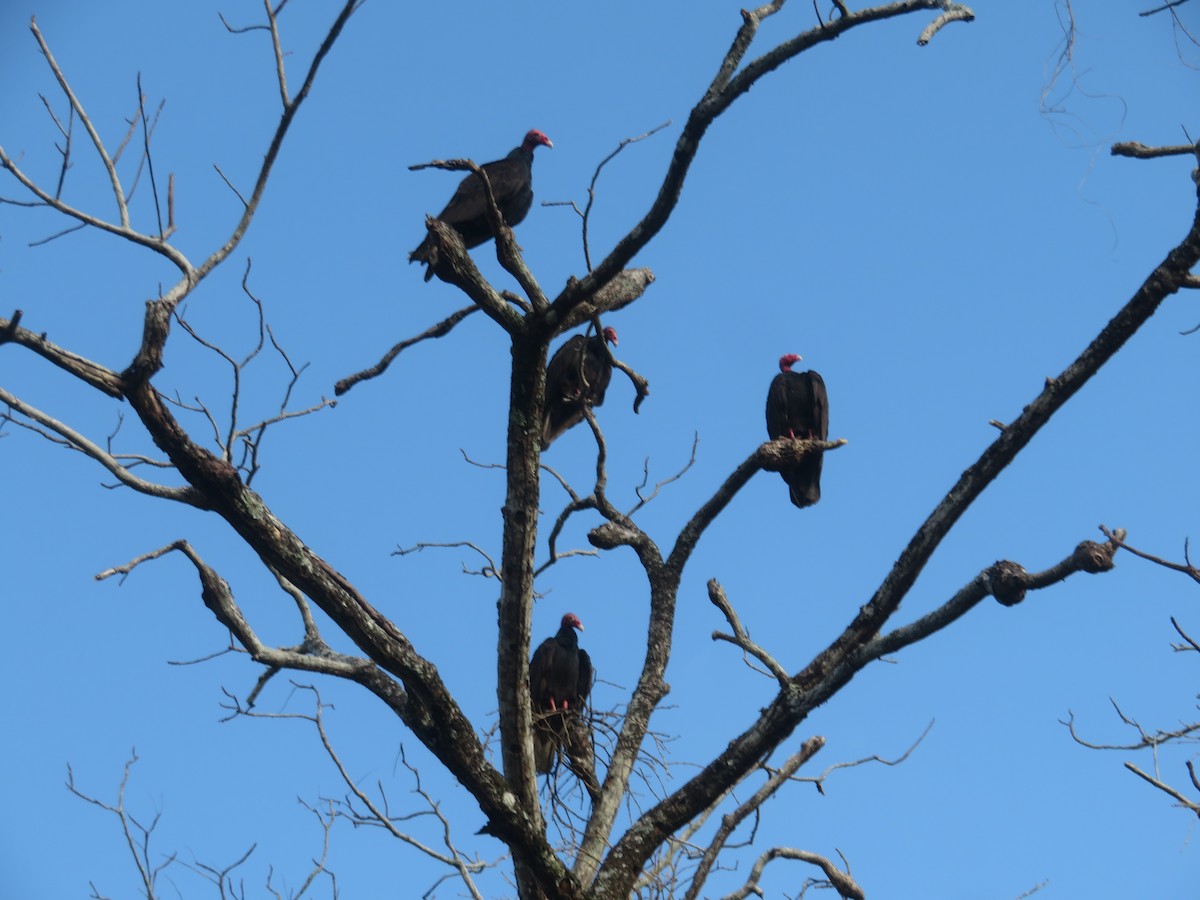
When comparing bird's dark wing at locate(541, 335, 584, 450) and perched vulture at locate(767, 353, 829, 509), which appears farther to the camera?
perched vulture at locate(767, 353, 829, 509)

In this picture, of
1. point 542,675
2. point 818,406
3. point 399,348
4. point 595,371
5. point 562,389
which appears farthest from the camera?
point 818,406

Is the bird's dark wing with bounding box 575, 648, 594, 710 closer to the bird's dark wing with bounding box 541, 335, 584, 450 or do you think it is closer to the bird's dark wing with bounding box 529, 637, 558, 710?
the bird's dark wing with bounding box 529, 637, 558, 710

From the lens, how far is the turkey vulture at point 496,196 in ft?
17.9

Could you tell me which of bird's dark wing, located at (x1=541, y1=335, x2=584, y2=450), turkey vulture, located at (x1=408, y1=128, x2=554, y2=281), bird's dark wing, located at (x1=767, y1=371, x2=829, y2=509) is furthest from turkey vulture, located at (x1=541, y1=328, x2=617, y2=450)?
bird's dark wing, located at (x1=767, y1=371, x2=829, y2=509)

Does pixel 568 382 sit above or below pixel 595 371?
below

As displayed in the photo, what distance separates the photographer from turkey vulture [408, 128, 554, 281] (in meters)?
5.44

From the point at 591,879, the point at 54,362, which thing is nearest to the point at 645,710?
the point at 591,879

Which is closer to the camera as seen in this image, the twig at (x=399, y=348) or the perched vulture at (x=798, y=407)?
the twig at (x=399, y=348)

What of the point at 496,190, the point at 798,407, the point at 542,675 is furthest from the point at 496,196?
the point at 542,675

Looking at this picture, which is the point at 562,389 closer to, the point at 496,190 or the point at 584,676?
the point at 496,190

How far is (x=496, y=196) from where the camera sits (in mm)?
5664

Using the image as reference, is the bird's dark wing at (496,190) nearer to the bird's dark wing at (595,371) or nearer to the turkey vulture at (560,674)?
the bird's dark wing at (595,371)

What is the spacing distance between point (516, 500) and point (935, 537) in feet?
3.26

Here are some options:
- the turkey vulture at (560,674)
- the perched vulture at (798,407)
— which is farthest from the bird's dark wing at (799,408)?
the turkey vulture at (560,674)
